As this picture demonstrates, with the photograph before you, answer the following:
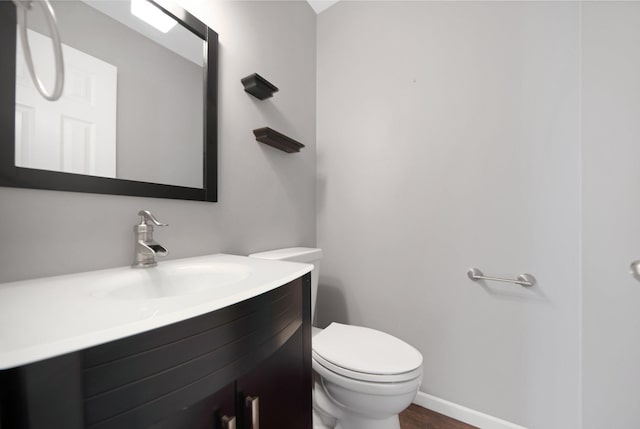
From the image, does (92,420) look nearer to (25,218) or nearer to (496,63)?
(25,218)

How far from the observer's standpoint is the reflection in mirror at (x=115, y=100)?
1.93 ft

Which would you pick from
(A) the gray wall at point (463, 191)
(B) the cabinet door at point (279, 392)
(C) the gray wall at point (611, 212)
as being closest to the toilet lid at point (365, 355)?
(B) the cabinet door at point (279, 392)

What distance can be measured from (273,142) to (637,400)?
172 centimetres

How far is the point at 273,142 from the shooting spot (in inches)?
47.4

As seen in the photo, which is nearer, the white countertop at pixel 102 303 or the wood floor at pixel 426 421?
the white countertop at pixel 102 303

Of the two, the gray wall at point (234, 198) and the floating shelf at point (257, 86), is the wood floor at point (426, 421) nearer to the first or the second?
the gray wall at point (234, 198)

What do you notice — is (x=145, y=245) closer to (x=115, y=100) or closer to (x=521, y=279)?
(x=115, y=100)

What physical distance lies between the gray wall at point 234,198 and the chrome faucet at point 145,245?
0.05 metres

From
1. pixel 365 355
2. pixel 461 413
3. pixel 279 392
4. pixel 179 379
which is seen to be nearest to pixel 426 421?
pixel 461 413

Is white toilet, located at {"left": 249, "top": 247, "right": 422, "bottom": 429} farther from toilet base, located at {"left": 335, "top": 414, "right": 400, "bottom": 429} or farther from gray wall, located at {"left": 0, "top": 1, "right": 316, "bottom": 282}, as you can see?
gray wall, located at {"left": 0, "top": 1, "right": 316, "bottom": 282}

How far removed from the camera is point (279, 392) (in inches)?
23.7

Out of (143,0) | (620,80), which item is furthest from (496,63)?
(143,0)

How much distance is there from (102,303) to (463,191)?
1.38m

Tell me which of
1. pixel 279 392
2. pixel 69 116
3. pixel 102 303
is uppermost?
pixel 69 116
